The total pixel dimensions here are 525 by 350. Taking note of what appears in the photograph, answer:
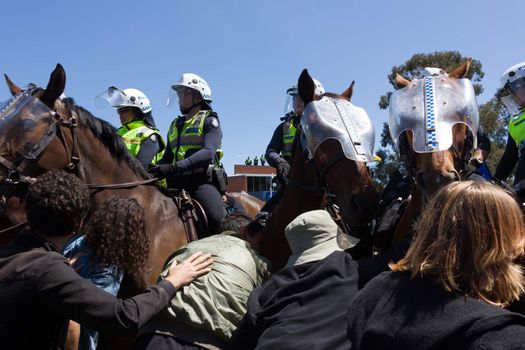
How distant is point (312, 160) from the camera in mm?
3869

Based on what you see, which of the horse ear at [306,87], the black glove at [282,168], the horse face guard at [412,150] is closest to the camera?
the horse face guard at [412,150]

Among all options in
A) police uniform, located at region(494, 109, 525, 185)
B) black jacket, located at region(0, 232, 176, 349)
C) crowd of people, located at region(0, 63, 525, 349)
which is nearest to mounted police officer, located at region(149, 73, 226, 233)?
crowd of people, located at region(0, 63, 525, 349)

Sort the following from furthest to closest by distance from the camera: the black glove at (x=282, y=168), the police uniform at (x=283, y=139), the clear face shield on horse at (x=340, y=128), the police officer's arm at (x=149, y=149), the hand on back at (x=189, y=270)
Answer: the police uniform at (x=283, y=139), the police officer's arm at (x=149, y=149), the black glove at (x=282, y=168), the clear face shield on horse at (x=340, y=128), the hand on back at (x=189, y=270)

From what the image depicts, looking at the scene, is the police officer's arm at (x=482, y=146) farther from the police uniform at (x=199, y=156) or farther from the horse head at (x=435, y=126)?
the police uniform at (x=199, y=156)

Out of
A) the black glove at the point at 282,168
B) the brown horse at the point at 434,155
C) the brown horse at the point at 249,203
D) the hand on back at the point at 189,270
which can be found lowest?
the brown horse at the point at 249,203

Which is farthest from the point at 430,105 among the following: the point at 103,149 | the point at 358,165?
the point at 103,149

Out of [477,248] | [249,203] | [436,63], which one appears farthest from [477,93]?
[477,248]

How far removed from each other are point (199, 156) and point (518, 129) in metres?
3.24

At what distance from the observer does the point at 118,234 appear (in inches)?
140

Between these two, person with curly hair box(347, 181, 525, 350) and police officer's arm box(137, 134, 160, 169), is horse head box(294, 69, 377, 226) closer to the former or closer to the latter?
person with curly hair box(347, 181, 525, 350)

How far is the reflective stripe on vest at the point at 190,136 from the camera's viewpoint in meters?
5.75

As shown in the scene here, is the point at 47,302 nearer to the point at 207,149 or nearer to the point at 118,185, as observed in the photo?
the point at 118,185

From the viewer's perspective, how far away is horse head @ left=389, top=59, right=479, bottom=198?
3.04 m

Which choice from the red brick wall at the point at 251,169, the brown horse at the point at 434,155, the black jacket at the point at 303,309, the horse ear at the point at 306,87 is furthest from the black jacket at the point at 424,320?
the red brick wall at the point at 251,169
